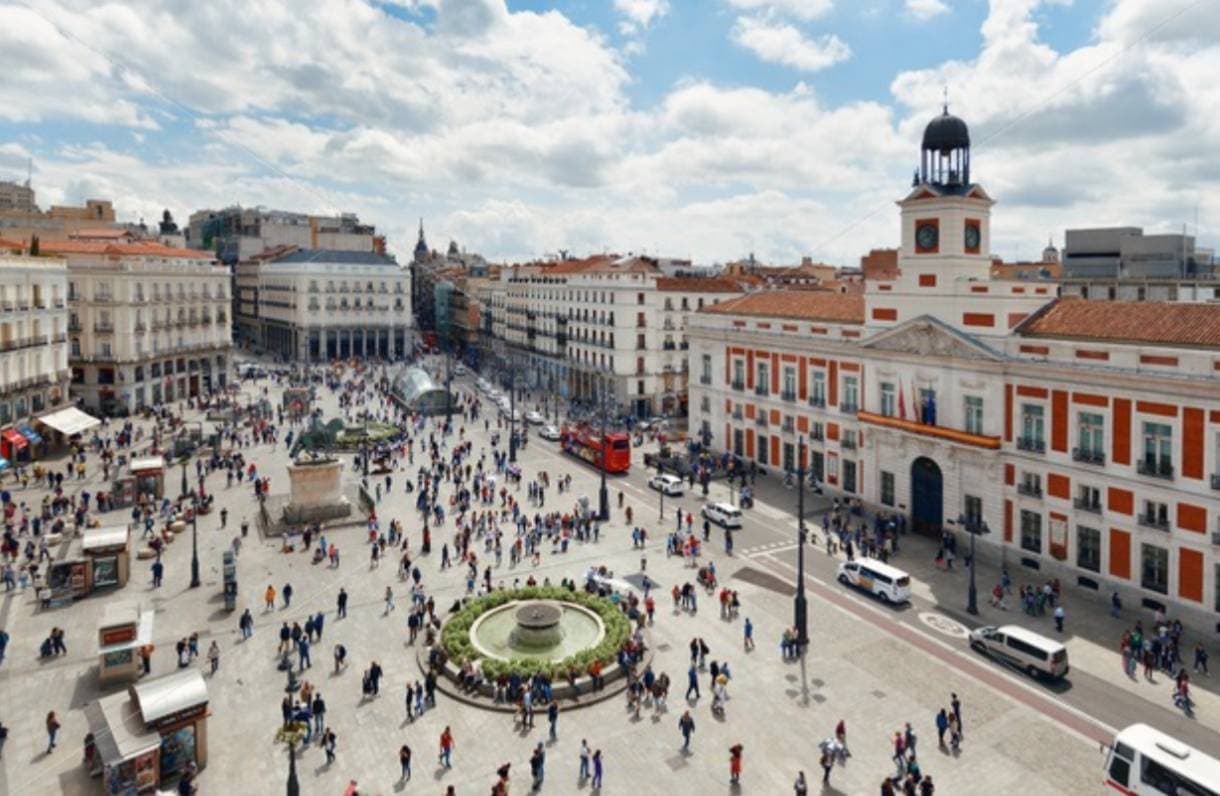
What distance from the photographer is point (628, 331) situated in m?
72.4

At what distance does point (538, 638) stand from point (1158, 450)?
Result: 75.7 feet

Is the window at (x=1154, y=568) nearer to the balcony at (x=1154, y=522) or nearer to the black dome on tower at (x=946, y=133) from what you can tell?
the balcony at (x=1154, y=522)

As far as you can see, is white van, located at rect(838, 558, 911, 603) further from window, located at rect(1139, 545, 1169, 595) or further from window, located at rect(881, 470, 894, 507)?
window, located at rect(881, 470, 894, 507)

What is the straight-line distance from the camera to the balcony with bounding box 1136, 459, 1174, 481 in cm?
3005

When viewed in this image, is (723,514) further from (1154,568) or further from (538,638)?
(1154,568)

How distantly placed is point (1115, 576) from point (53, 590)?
39.5 m

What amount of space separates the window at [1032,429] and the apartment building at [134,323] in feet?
208

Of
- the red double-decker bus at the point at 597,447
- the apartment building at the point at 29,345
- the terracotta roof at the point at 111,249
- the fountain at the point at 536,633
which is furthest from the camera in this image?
the terracotta roof at the point at 111,249

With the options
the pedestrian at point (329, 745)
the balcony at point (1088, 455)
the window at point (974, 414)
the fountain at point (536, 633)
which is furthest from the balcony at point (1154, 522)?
the pedestrian at point (329, 745)

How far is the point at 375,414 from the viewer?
7081cm

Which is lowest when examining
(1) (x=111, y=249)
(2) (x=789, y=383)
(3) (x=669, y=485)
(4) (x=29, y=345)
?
(3) (x=669, y=485)

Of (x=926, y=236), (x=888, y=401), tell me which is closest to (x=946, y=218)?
(x=926, y=236)

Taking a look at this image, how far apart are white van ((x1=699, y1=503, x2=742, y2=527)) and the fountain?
12.4m

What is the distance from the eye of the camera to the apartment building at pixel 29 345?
48.5 metres
